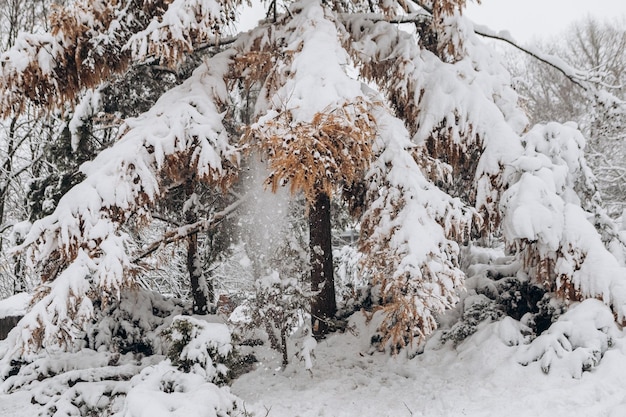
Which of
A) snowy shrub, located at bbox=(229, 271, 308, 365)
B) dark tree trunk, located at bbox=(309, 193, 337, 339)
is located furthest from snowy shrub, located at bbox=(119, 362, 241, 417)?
dark tree trunk, located at bbox=(309, 193, 337, 339)

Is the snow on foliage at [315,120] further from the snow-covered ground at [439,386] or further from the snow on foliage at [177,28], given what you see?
the snow-covered ground at [439,386]

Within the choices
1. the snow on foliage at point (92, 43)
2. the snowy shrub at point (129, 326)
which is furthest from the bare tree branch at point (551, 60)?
the snowy shrub at point (129, 326)

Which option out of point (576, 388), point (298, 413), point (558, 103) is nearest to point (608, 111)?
point (576, 388)

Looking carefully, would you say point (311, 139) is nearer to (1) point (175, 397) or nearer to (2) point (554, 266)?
(1) point (175, 397)

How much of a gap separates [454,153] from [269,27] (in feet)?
9.61

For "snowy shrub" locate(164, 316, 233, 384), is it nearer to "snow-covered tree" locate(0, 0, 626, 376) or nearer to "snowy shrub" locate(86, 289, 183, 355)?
"snow-covered tree" locate(0, 0, 626, 376)

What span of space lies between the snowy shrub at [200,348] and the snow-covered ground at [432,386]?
18.4 inches

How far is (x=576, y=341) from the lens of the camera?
15.5 ft

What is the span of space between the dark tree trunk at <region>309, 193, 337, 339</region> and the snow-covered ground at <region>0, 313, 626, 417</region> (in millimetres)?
552

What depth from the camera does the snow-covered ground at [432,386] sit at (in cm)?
418

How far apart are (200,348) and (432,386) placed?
2.56m

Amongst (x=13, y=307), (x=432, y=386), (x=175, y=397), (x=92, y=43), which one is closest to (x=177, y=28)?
(x=92, y=43)

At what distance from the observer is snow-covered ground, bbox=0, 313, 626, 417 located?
13.7ft

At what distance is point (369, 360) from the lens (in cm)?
603
